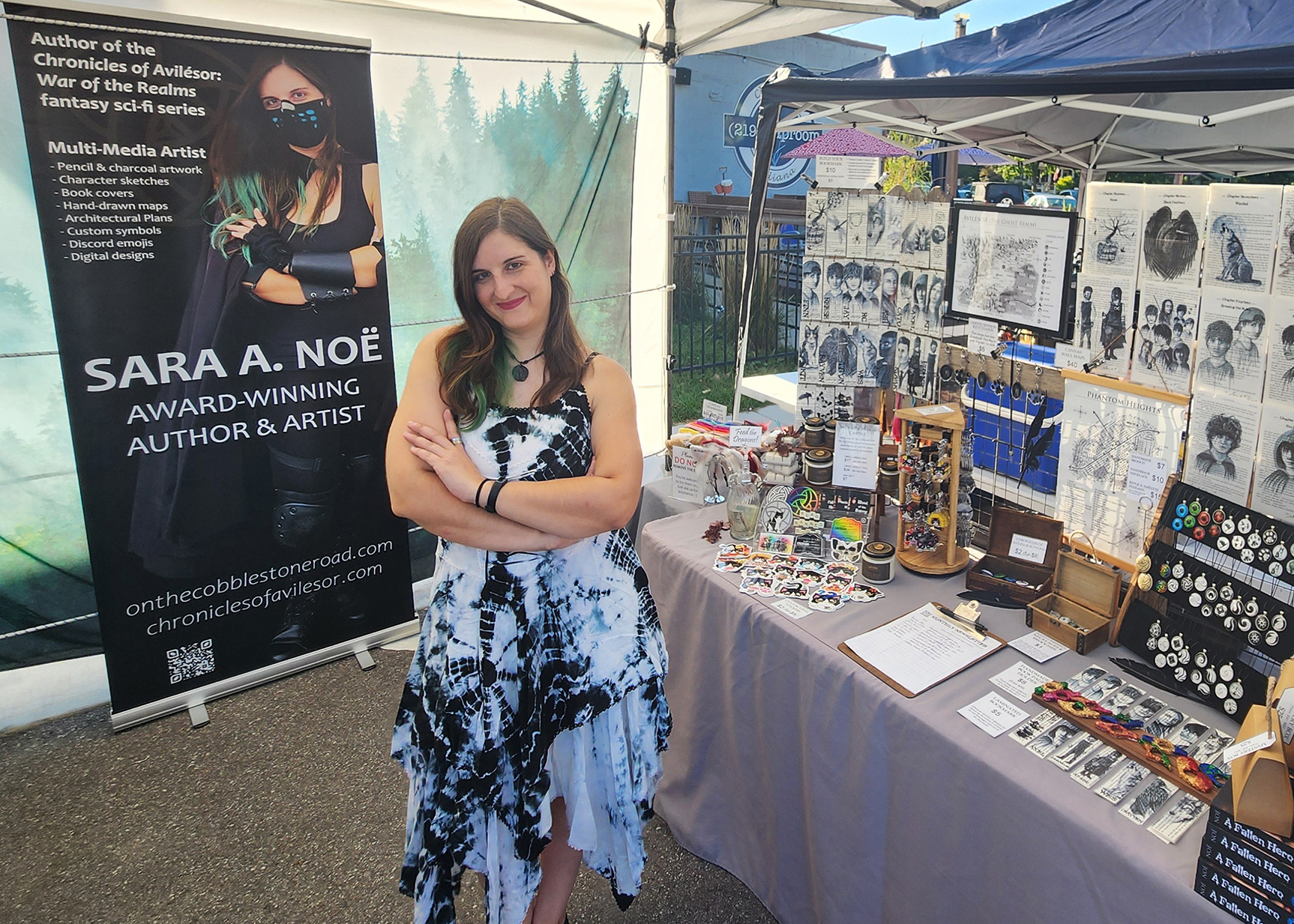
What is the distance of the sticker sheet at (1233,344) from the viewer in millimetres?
1486

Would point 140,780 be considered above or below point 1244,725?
below

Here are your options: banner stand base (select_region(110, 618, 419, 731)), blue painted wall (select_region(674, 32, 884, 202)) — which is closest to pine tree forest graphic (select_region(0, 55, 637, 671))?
banner stand base (select_region(110, 618, 419, 731))

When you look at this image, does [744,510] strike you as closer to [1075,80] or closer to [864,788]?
[864,788]

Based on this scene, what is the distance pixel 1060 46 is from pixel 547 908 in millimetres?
2618

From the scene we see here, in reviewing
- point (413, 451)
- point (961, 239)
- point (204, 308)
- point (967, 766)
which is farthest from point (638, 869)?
point (204, 308)

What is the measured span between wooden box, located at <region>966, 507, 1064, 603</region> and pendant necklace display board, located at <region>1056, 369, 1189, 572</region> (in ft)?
0.30

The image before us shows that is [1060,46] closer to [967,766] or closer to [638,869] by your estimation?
[967,766]

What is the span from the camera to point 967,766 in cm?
138

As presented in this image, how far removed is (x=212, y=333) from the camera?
8.73ft

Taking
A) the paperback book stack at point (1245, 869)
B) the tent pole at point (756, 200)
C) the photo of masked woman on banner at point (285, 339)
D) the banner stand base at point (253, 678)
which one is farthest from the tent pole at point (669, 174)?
the paperback book stack at point (1245, 869)

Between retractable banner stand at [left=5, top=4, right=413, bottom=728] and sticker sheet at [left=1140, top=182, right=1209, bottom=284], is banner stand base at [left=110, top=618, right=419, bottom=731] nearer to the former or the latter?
retractable banner stand at [left=5, top=4, right=413, bottom=728]

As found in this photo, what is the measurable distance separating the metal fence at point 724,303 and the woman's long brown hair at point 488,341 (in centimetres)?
605

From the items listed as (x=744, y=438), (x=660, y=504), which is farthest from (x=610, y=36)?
(x=660, y=504)

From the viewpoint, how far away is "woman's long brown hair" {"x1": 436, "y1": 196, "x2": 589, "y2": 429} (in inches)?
58.2
